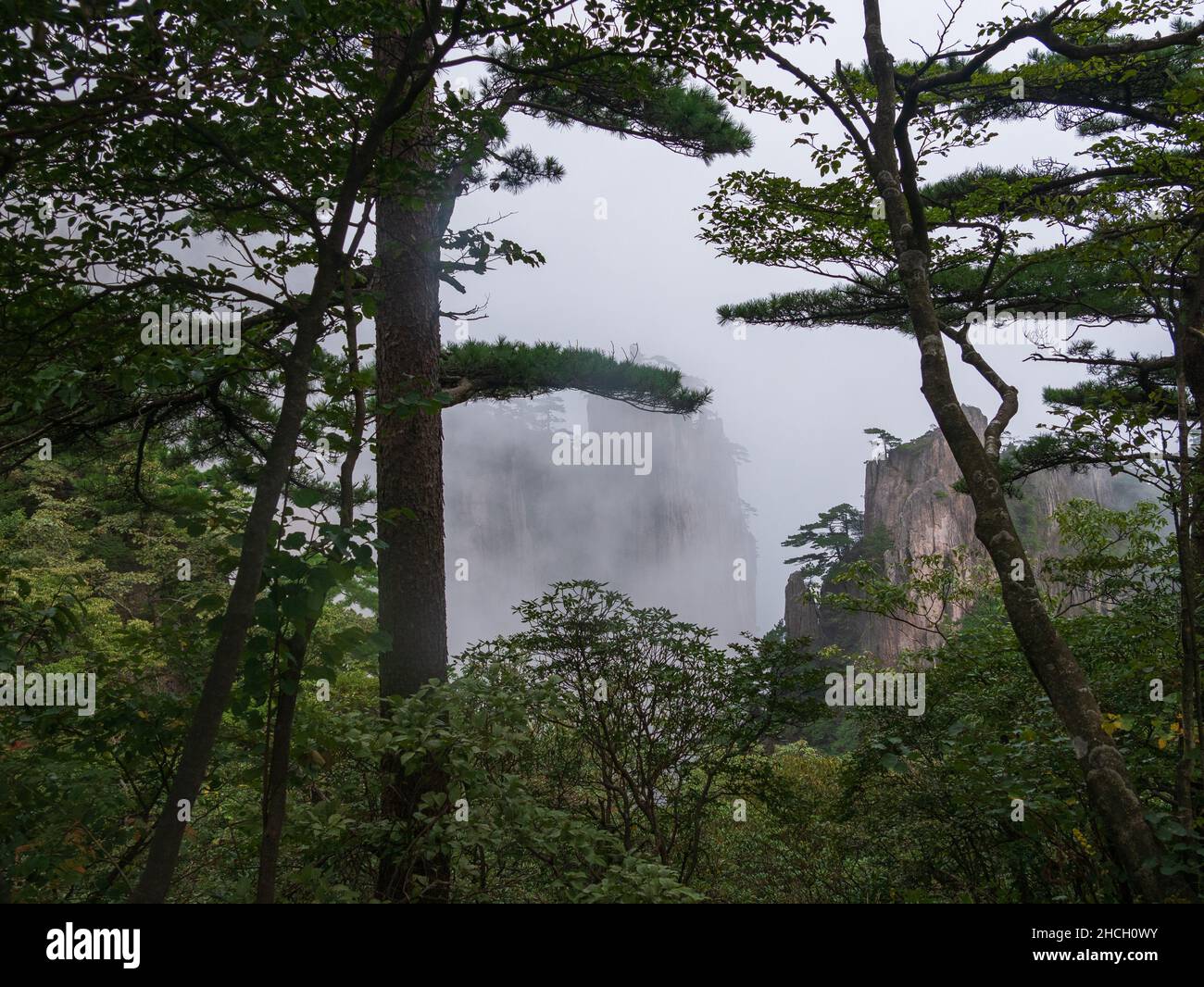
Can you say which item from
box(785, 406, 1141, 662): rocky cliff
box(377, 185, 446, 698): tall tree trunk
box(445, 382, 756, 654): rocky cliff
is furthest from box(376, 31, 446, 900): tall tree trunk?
box(445, 382, 756, 654): rocky cliff

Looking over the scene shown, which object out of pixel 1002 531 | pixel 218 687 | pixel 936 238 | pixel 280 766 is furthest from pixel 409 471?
pixel 936 238

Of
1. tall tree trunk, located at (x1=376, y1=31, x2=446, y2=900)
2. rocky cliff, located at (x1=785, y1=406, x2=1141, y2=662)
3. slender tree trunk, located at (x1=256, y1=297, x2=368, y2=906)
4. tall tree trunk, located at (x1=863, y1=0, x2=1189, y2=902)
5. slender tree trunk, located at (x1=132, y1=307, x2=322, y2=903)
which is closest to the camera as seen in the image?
slender tree trunk, located at (x1=132, y1=307, x2=322, y2=903)

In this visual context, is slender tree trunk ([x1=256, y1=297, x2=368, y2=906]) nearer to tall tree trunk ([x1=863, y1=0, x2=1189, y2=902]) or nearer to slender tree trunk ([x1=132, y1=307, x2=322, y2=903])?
slender tree trunk ([x1=132, y1=307, x2=322, y2=903])

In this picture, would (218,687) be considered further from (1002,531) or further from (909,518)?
(909,518)

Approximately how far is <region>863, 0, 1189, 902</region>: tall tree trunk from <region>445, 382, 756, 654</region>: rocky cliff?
34984 millimetres

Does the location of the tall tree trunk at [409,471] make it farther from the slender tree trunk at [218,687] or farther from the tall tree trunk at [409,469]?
the slender tree trunk at [218,687]

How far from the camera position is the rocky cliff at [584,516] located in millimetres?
40094

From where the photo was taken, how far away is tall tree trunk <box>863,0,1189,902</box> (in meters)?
2.28

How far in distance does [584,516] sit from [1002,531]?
39.6 metres

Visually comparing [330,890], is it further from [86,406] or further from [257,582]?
[86,406]

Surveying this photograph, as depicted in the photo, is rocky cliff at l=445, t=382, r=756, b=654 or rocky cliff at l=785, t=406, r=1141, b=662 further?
rocky cliff at l=445, t=382, r=756, b=654

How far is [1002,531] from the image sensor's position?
2.76 metres

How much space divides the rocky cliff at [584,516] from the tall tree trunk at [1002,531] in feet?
115
